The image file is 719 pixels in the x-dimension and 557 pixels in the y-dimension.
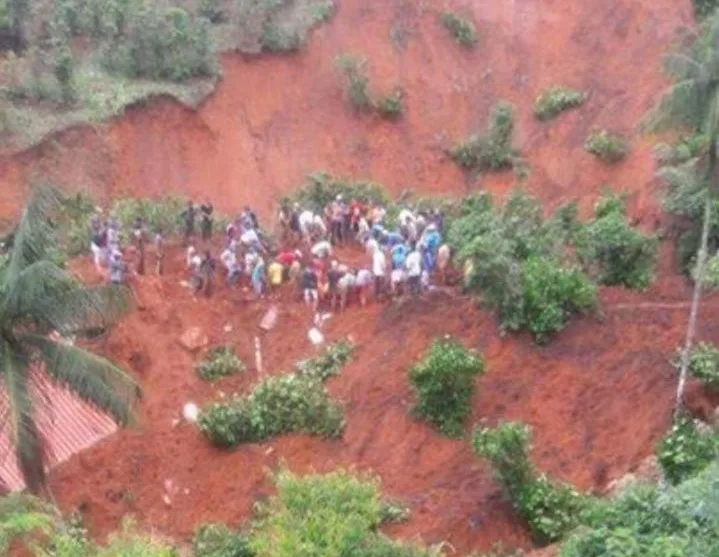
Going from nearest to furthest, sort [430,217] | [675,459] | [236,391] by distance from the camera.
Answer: [675,459]
[236,391]
[430,217]

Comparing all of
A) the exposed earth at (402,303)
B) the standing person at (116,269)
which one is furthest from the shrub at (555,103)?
the standing person at (116,269)

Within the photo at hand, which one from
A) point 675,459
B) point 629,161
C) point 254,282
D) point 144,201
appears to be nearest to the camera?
point 675,459

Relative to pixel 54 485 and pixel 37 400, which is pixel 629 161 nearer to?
pixel 54 485

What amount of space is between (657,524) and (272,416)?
850cm

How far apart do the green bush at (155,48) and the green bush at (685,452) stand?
17.5m

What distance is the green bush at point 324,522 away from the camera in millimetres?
12281

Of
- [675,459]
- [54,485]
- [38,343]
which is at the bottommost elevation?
[54,485]

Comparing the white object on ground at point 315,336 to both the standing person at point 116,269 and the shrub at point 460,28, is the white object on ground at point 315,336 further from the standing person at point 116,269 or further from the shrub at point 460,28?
the shrub at point 460,28

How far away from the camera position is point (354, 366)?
69.4ft

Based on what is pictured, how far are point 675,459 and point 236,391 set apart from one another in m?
7.55

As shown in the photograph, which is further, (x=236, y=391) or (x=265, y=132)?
(x=265, y=132)

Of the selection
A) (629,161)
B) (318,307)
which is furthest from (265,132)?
(318,307)

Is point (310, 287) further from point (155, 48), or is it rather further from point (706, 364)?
point (155, 48)

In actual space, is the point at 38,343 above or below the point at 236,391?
above
